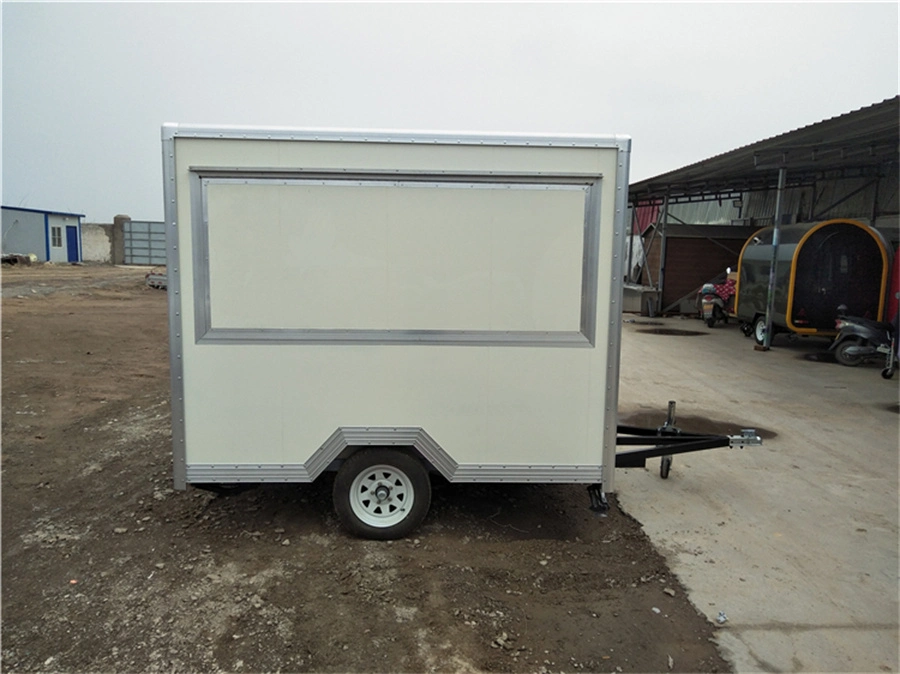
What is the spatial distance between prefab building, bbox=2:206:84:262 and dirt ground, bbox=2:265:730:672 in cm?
3990

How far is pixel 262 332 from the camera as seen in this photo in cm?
417

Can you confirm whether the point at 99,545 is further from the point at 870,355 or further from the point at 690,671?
the point at 870,355

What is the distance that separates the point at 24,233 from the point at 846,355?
43984 millimetres

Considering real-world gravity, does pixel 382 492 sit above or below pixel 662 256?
below

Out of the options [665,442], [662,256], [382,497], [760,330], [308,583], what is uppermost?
[662,256]

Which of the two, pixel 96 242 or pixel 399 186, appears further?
pixel 96 242

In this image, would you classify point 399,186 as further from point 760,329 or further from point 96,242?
point 96,242

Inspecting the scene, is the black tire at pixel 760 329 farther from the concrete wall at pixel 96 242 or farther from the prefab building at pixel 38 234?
the concrete wall at pixel 96 242

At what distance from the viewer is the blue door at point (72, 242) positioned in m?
41.4

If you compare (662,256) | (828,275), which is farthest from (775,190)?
(828,275)

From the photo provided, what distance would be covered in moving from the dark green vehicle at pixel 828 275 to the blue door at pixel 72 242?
43116 mm

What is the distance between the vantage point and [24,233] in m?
38.9

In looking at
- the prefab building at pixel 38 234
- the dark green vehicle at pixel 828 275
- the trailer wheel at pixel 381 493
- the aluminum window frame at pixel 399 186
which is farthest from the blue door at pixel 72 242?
the trailer wheel at pixel 381 493


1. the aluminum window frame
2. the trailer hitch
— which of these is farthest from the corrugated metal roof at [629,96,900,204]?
the aluminum window frame
